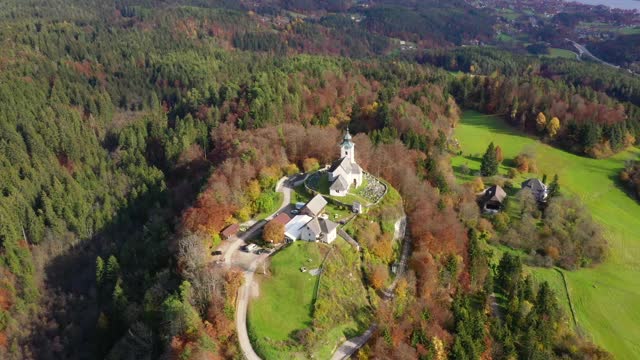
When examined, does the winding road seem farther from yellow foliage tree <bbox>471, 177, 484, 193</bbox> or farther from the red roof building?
yellow foliage tree <bbox>471, 177, 484, 193</bbox>

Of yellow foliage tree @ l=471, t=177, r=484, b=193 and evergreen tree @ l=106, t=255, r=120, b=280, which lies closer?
evergreen tree @ l=106, t=255, r=120, b=280

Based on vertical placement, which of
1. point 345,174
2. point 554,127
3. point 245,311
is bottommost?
point 245,311

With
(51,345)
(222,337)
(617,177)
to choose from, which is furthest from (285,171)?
(617,177)

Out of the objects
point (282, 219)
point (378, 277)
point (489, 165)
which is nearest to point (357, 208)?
point (282, 219)

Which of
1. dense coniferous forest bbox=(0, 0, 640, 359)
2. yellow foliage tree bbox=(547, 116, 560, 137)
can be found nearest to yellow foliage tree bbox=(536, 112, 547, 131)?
yellow foliage tree bbox=(547, 116, 560, 137)

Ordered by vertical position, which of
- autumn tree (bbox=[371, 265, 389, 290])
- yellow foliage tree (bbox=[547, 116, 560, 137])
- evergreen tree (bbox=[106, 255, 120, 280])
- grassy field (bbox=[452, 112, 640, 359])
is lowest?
evergreen tree (bbox=[106, 255, 120, 280])

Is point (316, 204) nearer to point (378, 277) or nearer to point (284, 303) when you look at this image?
point (378, 277)
